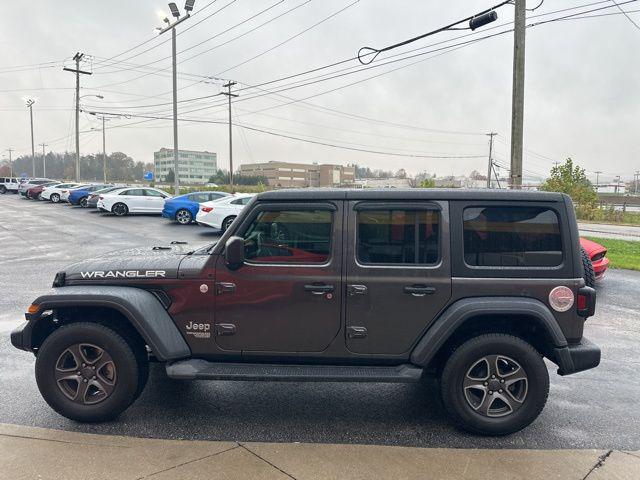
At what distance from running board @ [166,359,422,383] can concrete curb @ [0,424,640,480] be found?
0.47 metres

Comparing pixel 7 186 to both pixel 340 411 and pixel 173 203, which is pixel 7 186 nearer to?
pixel 173 203

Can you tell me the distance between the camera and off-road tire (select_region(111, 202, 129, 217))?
2309cm

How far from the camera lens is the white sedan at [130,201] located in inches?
909

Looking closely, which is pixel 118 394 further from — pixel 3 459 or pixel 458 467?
pixel 458 467

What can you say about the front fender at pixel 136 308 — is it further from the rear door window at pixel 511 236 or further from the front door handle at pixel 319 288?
the rear door window at pixel 511 236

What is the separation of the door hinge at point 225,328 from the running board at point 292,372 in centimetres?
26

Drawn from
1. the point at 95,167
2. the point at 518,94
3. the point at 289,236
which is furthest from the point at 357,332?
the point at 95,167

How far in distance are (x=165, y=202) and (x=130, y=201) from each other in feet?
14.2

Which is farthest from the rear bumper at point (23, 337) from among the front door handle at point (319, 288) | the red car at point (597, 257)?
the red car at point (597, 257)

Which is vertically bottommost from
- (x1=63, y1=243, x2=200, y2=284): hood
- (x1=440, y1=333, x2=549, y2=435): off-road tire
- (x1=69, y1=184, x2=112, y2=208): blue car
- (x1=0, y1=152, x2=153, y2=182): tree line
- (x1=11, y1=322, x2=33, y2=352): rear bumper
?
(x1=440, y1=333, x2=549, y2=435): off-road tire

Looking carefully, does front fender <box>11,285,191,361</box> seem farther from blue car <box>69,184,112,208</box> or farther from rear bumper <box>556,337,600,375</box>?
blue car <box>69,184,112,208</box>

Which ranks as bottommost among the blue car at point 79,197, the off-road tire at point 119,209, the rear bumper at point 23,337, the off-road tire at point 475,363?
the off-road tire at point 475,363

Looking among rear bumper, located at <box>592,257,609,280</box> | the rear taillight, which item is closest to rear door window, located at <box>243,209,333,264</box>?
the rear taillight

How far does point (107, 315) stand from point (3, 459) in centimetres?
115
